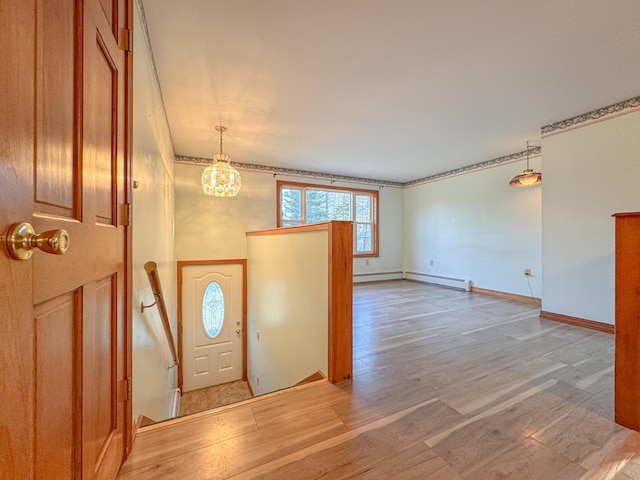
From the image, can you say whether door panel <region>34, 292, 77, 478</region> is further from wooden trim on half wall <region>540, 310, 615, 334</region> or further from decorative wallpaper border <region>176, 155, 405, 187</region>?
Answer: decorative wallpaper border <region>176, 155, 405, 187</region>

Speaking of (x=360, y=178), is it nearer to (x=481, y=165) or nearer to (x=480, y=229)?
(x=481, y=165)

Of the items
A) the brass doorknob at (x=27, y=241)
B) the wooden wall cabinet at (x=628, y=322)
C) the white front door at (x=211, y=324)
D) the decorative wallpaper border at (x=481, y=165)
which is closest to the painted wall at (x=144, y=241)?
the brass doorknob at (x=27, y=241)

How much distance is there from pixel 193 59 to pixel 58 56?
1796 millimetres

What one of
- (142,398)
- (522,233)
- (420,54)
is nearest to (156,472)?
(142,398)

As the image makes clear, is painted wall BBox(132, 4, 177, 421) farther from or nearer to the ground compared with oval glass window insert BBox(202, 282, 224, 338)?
farther from the ground

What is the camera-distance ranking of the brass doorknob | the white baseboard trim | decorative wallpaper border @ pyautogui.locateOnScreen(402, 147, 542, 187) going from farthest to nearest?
the white baseboard trim < decorative wallpaper border @ pyautogui.locateOnScreen(402, 147, 542, 187) < the brass doorknob

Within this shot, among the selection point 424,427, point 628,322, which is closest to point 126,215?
point 424,427

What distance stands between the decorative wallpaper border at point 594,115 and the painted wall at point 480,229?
68cm

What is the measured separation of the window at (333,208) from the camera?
18.1 feet

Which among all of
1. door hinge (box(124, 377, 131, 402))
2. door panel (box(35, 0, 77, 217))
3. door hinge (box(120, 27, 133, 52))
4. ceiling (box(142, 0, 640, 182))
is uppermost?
ceiling (box(142, 0, 640, 182))

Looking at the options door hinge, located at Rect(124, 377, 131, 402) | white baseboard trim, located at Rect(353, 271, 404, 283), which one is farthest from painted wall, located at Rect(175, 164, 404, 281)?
door hinge, located at Rect(124, 377, 131, 402)

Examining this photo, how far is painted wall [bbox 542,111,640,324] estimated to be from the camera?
2744mm

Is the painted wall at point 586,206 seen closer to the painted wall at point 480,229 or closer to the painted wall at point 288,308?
the painted wall at point 480,229

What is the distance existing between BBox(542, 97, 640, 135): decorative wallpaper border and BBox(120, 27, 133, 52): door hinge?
423cm
